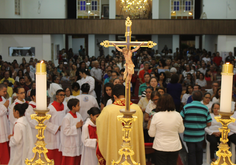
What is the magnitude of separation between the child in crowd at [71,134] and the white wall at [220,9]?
20578 millimetres

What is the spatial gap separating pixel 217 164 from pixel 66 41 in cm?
2624

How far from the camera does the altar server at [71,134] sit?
Result: 5.74 metres

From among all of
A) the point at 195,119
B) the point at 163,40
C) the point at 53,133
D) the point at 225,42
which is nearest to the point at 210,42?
the point at 225,42

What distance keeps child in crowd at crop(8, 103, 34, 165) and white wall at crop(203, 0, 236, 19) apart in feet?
69.3

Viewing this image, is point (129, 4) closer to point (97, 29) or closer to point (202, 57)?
point (97, 29)

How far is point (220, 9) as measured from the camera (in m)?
24.0

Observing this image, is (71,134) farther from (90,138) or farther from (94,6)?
(94,6)

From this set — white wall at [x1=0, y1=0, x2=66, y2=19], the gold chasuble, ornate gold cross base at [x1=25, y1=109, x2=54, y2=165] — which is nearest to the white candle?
ornate gold cross base at [x1=25, y1=109, x2=54, y2=165]

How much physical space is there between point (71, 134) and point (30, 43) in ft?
56.1

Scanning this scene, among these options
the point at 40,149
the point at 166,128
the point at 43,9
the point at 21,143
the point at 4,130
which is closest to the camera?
the point at 40,149

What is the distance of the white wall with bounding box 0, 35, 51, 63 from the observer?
21.5m

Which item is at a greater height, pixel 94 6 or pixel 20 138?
pixel 94 6

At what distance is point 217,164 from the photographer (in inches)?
98.9

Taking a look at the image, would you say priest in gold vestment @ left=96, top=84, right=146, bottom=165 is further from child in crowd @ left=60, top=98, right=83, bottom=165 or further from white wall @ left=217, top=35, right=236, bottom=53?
white wall @ left=217, top=35, right=236, bottom=53
